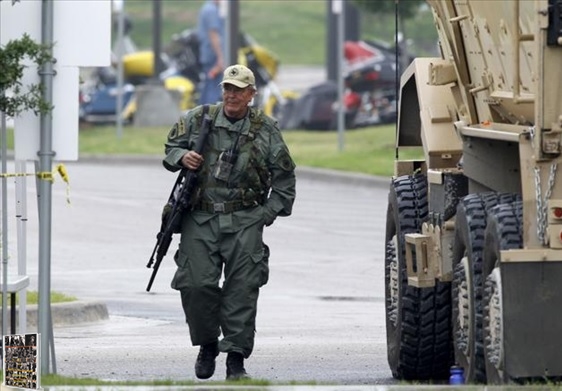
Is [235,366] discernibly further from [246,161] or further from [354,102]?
[354,102]

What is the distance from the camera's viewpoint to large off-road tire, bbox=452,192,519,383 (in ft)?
29.8

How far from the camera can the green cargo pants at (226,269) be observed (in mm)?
10023

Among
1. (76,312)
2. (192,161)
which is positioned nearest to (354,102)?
(76,312)

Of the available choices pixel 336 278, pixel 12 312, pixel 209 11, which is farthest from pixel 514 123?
pixel 209 11

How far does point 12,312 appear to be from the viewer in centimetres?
1171

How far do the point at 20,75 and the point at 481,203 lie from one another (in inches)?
99.7

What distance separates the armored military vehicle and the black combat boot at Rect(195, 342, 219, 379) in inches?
46.2

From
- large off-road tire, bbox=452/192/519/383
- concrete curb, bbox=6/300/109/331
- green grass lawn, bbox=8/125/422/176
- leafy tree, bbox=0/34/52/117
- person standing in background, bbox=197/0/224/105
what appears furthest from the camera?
person standing in background, bbox=197/0/224/105

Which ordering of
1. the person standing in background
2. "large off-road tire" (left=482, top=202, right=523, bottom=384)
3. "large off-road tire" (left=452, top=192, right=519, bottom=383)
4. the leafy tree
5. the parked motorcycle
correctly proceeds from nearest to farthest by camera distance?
"large off-road tire" (left=482, top=202, right=523, bottom=384), "large off-road tire" (left=452, top=192, right=519, bottom=383), the leafy tree, the parked motorcycle, the person standing in background

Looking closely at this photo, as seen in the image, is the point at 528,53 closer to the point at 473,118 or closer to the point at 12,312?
the point at 473,118

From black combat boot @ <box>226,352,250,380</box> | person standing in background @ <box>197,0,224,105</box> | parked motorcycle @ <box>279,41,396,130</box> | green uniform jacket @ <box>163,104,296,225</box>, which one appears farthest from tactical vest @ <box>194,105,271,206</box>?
person standing in background @ <box>197,0,224,105</box>

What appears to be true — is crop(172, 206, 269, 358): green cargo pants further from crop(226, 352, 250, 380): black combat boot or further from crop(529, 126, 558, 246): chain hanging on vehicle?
crop(529, 126, 558, 246): chain hanging on vehicle

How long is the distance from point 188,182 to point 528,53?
2.14m

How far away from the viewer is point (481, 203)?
928cm
